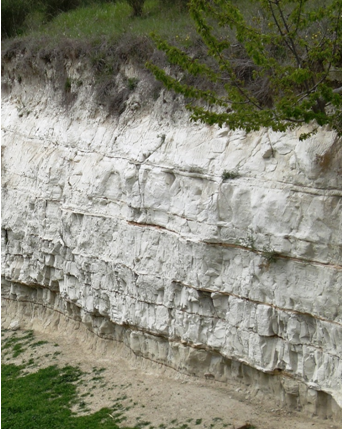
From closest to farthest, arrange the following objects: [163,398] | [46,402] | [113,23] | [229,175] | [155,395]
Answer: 1. [229,175]
2. [163,398]
3. [155,395]
4. [46,402]
5. [113,23]

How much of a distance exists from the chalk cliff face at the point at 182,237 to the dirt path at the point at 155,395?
0.33 m

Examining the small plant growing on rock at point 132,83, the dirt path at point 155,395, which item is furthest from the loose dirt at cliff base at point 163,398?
the small plant growing on rock at point 132,83

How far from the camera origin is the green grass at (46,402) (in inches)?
533

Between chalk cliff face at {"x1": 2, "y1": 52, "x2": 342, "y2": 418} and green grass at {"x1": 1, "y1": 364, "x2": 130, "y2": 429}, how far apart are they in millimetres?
1607

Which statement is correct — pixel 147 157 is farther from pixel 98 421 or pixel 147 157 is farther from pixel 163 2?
pixel 163 2

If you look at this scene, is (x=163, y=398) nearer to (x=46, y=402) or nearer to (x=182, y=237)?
(x=46, y=402)

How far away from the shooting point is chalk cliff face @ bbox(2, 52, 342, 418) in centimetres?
1165

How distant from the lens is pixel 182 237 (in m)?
13.8

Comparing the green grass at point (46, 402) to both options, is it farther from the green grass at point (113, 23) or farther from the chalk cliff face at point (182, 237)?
the green grass at point (113, 23)

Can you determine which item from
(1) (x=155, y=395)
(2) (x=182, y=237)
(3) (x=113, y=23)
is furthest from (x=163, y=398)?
(3) (x=113, y=23)

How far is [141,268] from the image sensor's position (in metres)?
14.7

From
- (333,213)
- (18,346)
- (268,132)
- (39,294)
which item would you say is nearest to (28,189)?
(39,294)

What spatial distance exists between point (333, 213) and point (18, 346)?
9.96m

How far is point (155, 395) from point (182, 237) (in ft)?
10.8
